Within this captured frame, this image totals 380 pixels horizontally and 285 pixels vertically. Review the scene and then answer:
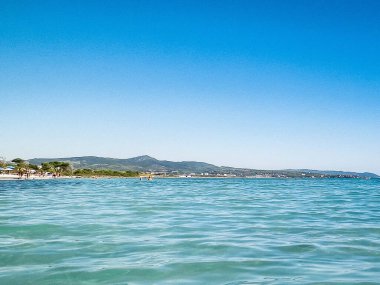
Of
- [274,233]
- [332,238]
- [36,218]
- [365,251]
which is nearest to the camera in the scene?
[365,251]

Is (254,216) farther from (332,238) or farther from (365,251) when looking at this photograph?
(365,251)

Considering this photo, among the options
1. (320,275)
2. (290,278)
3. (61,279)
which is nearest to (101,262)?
(61,279)

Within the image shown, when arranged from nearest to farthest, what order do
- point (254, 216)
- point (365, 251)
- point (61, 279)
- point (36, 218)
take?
1. point (61, 279)
2. point (365, 251)
3. point (36, 218)
4. point (254, 216)

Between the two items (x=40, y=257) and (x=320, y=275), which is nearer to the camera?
(x=320, y=275)

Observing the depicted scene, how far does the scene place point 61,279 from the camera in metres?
7.79

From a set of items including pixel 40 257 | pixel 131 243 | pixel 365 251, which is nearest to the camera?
pixel 40 257

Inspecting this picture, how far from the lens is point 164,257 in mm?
9672

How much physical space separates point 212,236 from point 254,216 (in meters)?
6.60

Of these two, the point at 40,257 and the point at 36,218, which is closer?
the point at 40,257

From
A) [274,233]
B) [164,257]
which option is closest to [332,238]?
[274,233]

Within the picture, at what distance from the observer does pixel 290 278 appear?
7867mm

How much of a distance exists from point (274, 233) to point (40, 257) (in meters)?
7.60

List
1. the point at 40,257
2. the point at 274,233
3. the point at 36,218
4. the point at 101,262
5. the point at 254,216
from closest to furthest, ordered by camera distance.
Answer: the point at 101,262 → the point at 40,257 → the point at 274,233 → the point at 36,218 → the point at 254,216

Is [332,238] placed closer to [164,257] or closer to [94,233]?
[164,257]
